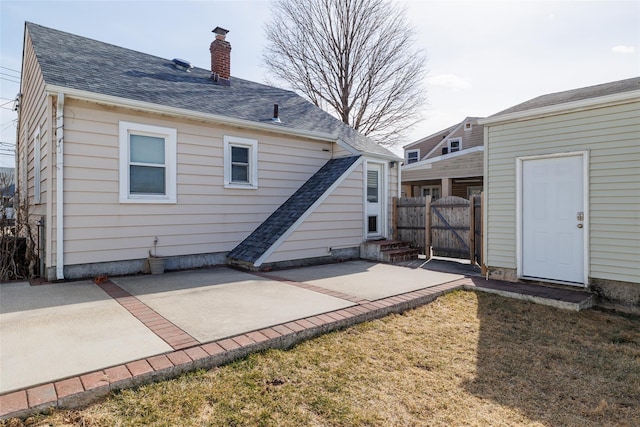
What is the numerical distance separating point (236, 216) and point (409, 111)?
1743 centimetres

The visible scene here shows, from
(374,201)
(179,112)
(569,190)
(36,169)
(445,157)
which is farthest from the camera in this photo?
(445,157)

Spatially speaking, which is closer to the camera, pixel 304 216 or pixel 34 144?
pixel 34 144

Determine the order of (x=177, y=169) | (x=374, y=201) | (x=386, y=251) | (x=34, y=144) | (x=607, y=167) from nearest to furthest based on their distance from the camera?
(x=607, y=167) < (x=177, y=169) < (x=34, y=144) < (x=386, y=251) < (x=374, y=201)

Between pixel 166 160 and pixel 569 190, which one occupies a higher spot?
pixel 166 160

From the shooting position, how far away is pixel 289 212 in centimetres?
836

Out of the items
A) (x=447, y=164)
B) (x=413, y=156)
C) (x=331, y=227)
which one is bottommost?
(x=331, y=227)

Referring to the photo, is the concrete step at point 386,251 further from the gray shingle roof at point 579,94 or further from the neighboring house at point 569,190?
the gray shingle roof at point 579,94

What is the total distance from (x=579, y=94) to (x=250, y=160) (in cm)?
Answer: 668

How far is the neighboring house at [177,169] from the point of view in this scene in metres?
6.11

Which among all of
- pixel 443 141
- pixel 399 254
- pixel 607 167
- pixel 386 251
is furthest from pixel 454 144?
pixel 607 167

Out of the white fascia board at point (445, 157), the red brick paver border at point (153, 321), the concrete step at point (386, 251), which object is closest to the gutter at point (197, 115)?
the concrete step at point (386, 251)

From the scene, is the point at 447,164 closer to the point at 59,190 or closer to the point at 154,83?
the point at 154,83

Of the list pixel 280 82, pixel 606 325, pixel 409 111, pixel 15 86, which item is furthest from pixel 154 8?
pixel 409 111

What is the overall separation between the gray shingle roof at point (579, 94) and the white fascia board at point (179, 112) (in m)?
4.43
